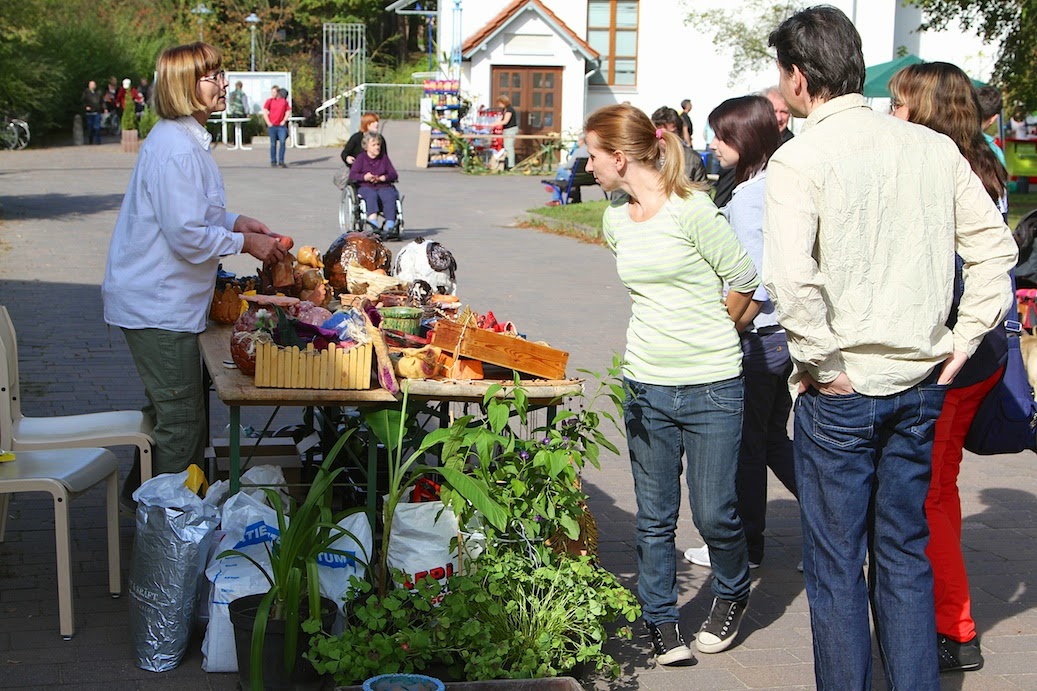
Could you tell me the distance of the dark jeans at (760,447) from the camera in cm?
463

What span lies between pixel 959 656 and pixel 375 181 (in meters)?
12.2

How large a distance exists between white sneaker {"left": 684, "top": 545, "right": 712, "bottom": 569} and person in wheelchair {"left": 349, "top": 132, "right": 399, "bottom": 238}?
10934mm

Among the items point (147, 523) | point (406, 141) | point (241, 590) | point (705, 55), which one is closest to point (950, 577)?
point (241, 590)

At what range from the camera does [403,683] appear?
136 inches

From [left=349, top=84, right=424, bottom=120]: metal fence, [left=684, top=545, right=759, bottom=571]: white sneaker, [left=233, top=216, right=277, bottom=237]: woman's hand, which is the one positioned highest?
[left=349, top=84, right=424, bottom=120]: metal fence

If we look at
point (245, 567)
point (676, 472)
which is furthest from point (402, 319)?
point (676, 472)

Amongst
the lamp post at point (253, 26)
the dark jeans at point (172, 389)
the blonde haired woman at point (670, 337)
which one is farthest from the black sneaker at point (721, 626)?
the lamp post at point (253, 26)

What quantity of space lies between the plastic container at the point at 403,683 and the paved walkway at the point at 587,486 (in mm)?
689

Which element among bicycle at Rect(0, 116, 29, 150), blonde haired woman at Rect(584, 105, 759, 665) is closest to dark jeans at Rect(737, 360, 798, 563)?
blonde haired woman at Rect(584, 105, 759, 665)

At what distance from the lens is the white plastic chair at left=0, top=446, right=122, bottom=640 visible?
4184mm

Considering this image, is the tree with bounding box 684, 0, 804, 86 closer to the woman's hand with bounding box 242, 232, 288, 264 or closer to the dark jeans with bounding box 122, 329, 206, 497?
the woman's hand with bounding box 242, 232, 288, 264

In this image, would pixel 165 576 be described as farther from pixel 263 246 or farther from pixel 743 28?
pixel 743 28

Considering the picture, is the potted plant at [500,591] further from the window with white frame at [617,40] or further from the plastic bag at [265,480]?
the window with white frame at [617,40]

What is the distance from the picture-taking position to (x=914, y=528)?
3.38m
